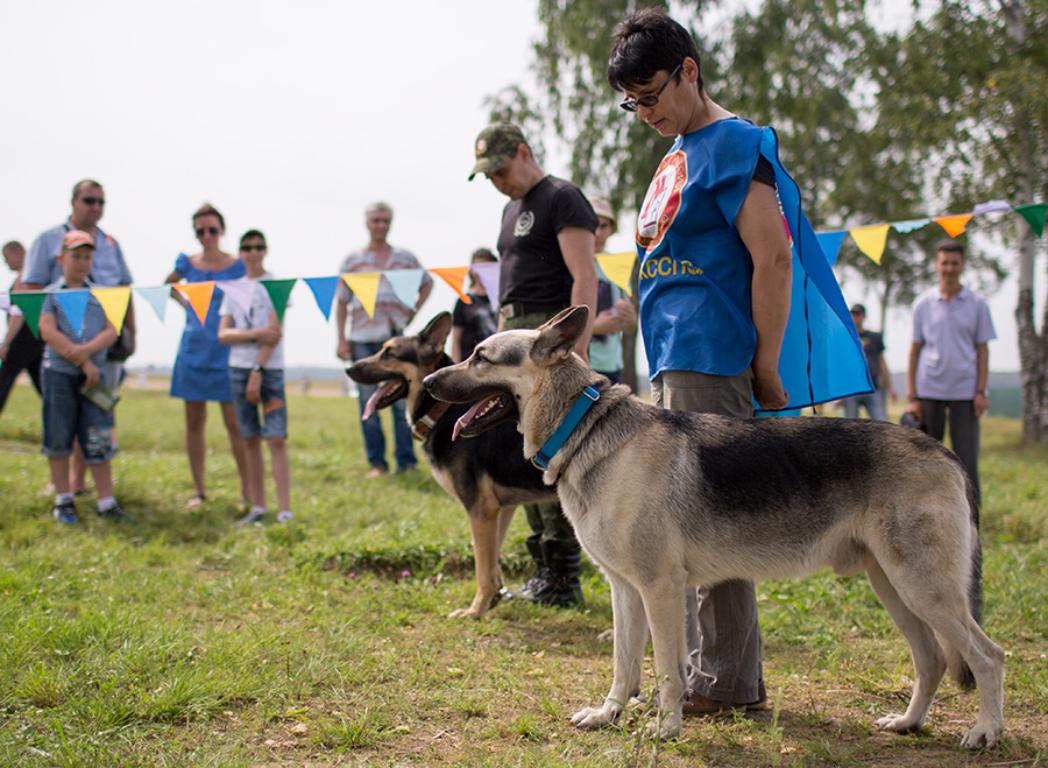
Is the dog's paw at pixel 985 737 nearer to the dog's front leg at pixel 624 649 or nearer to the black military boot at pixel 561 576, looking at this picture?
the dog's front leg at pixel 624 649

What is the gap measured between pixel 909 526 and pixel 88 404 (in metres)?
6.90

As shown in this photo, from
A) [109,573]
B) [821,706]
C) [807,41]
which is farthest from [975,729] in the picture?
[807,41]

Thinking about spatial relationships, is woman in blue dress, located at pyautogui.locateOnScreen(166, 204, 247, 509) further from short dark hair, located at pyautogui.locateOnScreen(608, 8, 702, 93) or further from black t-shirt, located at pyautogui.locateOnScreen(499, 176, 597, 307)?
short dark hair, located at pyautogui.locateOnScreen(608, 8, 702, 93)

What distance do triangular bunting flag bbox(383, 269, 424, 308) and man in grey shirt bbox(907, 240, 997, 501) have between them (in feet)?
14.9

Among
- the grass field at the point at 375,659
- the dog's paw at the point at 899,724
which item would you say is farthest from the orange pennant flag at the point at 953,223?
the dog's paw at the point at 899,724

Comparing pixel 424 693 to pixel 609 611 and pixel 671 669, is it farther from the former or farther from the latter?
pixel 609 611

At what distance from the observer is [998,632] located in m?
4.67

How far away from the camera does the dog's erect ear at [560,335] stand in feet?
11.1

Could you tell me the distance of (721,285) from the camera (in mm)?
3400

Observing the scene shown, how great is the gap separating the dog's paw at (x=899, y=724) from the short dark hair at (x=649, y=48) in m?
2.72

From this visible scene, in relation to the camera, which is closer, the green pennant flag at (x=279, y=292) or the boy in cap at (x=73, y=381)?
the boy in cap at (x=73, y=381)

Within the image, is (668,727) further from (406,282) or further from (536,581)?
(406,282)

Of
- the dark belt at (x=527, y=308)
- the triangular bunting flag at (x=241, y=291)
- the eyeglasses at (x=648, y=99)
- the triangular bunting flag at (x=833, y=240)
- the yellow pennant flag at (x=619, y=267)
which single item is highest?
the eyeglasses at (x=648, y=99)

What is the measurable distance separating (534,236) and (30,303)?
196 inches
